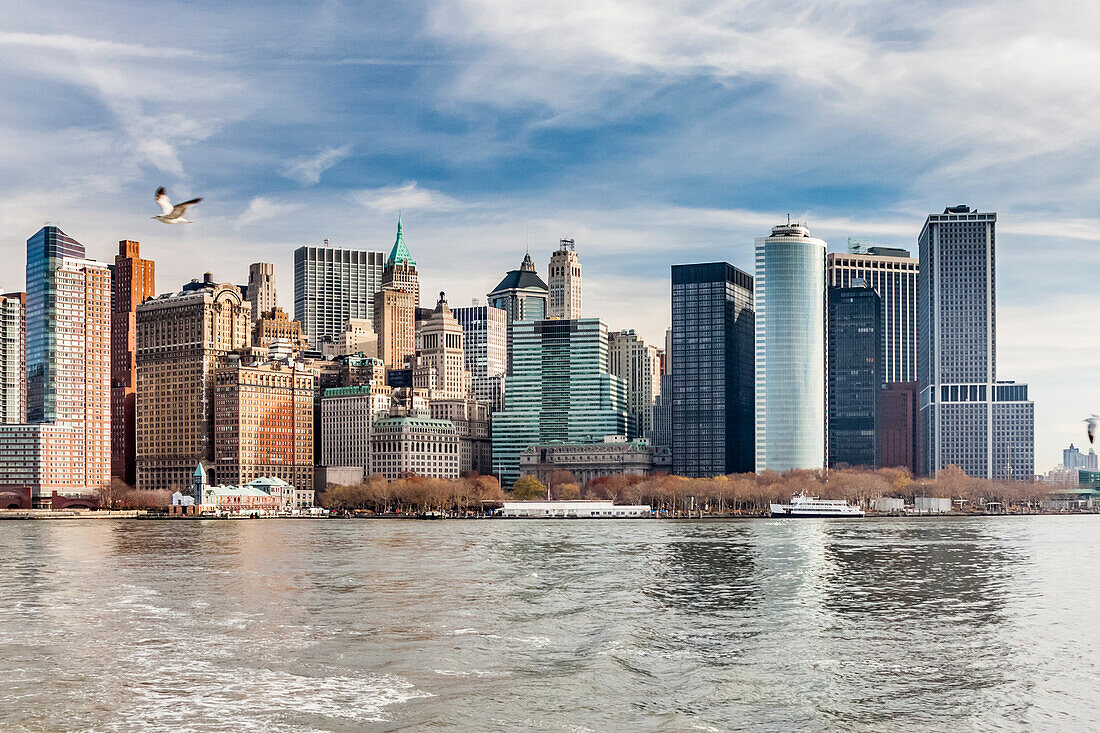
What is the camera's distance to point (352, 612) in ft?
268

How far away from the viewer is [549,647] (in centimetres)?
6775

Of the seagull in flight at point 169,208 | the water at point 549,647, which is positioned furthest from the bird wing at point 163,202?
the water at point 549,647

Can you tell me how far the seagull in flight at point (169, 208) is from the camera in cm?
5400

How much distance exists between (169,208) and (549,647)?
28.9 metres

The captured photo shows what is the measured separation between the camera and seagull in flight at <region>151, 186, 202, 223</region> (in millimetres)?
54000

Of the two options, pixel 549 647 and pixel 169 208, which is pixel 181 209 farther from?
pixel 549 647

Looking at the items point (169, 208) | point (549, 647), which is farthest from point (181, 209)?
point (549, 647)

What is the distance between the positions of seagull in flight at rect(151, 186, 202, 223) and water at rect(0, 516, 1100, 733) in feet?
63.8

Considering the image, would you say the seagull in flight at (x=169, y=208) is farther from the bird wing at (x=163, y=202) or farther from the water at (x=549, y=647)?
the water at (x=549, y=647)

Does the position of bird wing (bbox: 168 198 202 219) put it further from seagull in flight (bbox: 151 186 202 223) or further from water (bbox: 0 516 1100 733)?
water (bbox: 0 516 1100 733)

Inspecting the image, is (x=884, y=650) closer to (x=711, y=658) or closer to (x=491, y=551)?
(x=711, y=658)

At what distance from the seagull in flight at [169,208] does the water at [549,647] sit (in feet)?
63.8

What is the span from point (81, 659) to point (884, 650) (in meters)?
39.5

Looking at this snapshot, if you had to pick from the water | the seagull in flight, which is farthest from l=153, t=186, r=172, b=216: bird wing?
the water
